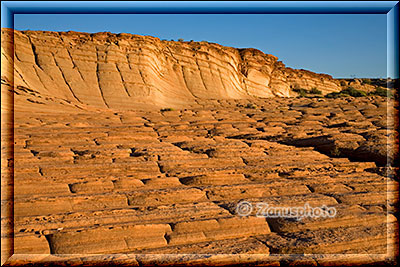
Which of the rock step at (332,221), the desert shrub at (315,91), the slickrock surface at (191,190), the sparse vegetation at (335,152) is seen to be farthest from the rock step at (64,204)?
the desert shrub at (315,91)

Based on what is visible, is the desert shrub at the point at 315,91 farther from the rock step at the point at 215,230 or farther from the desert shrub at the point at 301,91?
the rock step at the point at 215,230

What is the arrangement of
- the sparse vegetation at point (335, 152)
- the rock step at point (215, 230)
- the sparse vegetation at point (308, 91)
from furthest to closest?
the sparse vegetation at point (308, 91) → the sparse vegetation at point (335, 152) → the rock step at point (215, 230)

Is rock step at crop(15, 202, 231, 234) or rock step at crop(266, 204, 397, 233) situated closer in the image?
rock step at crop(15, 202, 231, 234)

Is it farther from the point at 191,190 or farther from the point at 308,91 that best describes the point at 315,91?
the point at 191,190

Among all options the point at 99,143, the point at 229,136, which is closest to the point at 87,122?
the point at 99,143

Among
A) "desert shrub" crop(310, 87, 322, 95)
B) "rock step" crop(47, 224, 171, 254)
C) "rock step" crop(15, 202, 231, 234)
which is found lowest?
"rock step" crop(47, 224, 171, 254)

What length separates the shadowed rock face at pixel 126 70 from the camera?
72.8 feet

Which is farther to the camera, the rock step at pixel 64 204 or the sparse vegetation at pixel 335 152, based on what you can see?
the sparse vegetation at pixel 335 152

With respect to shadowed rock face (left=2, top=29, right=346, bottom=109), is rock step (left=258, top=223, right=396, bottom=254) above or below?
below

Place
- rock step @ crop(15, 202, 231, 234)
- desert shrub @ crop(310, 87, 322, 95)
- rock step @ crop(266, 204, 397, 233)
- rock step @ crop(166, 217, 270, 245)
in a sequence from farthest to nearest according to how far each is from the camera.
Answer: desert shrub @ crop(310, 87, 322, 95), rock step @ crop(266, 204, 397, 233), rock step @ crop(15, 202, 231, 234), rock step @ crop(166, 217, 270, 245)

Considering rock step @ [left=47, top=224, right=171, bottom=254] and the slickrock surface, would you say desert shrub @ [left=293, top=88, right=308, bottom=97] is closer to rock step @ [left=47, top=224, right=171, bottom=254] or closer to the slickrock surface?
the slickrock surface

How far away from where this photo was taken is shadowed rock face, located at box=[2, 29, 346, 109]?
22.2 meters

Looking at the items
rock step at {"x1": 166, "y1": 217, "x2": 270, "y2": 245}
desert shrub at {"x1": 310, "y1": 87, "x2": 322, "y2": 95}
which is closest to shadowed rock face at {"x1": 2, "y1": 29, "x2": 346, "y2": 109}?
desert shrub at {"x1": 310, "y1": 87, "x2": 322, "y2": 95}

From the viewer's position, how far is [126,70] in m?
24.5
